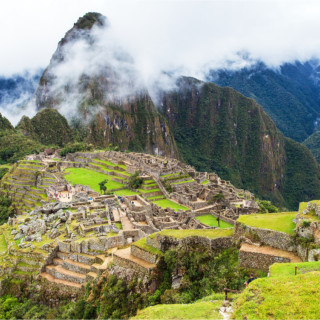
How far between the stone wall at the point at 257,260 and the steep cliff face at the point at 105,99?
128 m

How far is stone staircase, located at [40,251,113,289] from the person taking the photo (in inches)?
643

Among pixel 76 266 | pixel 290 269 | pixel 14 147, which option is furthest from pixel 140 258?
pixel 14 147

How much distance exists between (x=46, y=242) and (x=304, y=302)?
15.6m

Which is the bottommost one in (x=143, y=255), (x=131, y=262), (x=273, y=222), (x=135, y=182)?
(x=131, y=262)

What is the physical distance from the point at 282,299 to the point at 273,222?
566 centimetres

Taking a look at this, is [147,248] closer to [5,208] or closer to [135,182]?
[135,182]

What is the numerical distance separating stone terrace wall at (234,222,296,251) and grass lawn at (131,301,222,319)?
4.05 m

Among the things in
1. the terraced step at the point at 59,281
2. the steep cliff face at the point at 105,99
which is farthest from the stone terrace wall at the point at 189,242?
the steep cliff face at the point at 105,99

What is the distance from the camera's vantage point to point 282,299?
7.48 m

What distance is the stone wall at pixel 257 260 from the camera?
1134cm

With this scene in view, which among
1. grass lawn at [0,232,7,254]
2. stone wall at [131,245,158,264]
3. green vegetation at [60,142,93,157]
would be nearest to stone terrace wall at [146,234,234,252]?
stone wall at [131,245,158,264]

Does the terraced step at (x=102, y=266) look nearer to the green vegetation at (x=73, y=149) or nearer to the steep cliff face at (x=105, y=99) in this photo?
the green vegetation at (x=73, y=149)

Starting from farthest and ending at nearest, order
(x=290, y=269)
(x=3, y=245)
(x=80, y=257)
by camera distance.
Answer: (x=3, y=245), (x=80, y=257), (x=290, y=269)

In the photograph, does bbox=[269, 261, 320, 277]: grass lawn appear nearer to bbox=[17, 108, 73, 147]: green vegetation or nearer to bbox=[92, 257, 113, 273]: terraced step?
bbox=[92, 257, 113, 273]: terraced step
